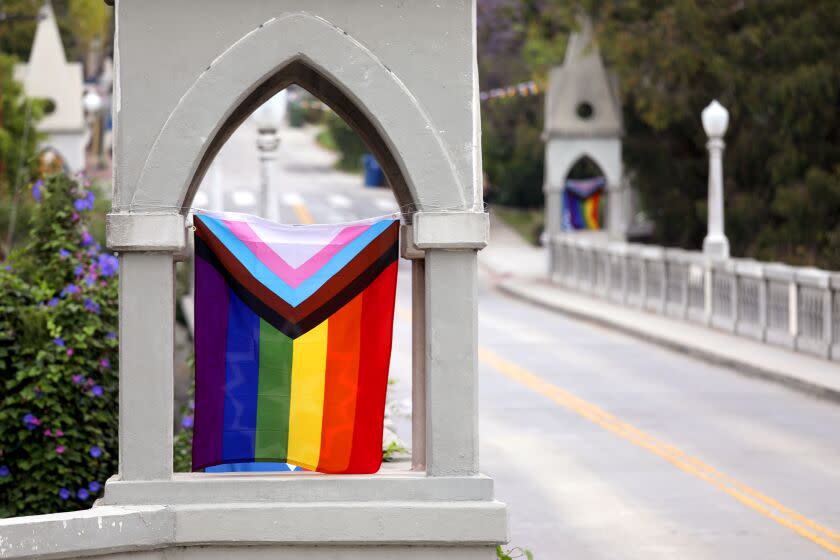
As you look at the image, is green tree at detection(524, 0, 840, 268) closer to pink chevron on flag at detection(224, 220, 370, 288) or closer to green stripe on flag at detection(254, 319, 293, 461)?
pink chevron on flag at detection(224, 220, 370, 288)

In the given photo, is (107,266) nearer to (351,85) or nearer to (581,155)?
(351,85)

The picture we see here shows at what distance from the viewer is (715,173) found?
2848 cm

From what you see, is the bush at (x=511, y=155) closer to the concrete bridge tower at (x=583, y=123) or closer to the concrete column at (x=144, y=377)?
the concrete bridge tower at (x=583, y=123)

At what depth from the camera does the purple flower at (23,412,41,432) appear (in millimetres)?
11391

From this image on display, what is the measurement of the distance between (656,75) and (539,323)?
30.1 ft

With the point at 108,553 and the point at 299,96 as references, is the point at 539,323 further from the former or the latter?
the point at 299,96

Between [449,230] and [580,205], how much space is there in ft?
110

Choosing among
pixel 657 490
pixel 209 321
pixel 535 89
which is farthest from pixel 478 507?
pixel 535 89

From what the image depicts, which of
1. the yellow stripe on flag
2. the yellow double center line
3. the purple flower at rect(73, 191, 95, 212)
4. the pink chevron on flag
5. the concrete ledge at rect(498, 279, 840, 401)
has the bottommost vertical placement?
the yellow double center line

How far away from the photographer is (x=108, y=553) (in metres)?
7.89

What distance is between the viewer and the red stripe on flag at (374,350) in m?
8.45

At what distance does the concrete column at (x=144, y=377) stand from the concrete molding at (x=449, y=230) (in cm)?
126

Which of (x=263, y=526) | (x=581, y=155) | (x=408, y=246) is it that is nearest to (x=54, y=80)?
(x=581, y=155)

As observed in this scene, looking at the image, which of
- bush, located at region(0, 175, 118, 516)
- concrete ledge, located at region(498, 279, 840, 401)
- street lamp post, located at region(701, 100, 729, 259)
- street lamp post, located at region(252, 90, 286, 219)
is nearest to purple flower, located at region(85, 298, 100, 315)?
bush, located at region(0, 175, 118, 516)
